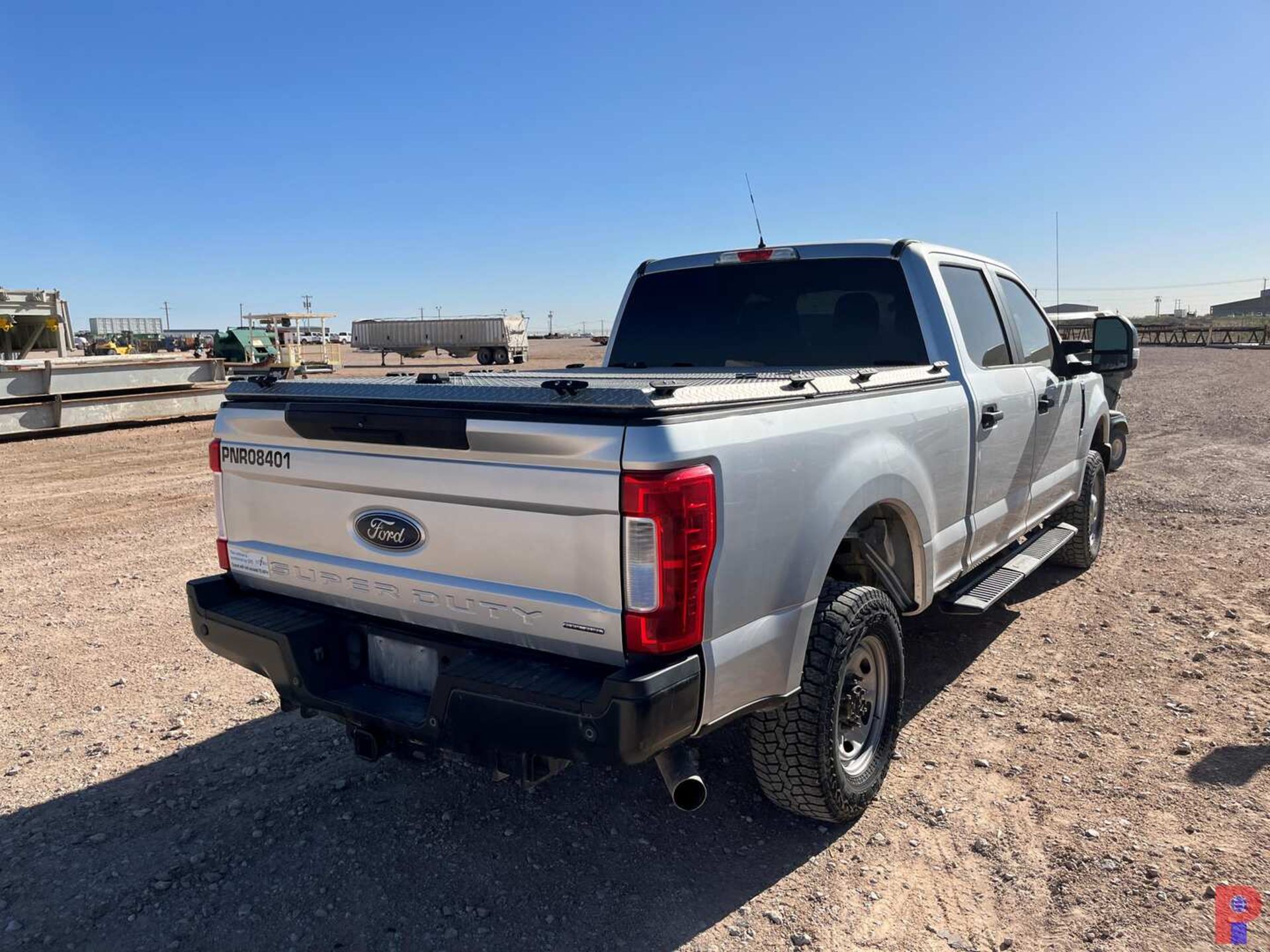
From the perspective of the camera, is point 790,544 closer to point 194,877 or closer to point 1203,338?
point 194,877

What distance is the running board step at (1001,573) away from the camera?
425cm

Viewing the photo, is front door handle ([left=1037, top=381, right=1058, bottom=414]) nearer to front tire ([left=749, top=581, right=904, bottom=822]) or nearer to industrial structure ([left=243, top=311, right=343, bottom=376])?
front tire ([left=749, top=581, right=904, bottom=822])

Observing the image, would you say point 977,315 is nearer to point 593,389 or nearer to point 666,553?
point 593,389

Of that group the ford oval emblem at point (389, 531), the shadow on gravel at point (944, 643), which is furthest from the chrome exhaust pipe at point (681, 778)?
the shadow on gravel at point (944, 643)

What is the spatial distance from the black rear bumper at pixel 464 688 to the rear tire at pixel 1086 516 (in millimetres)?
4659

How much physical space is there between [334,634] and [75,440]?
12890 millimetres

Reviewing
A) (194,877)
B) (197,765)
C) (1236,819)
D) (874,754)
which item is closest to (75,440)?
(197,765)

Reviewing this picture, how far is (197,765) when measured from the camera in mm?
3902

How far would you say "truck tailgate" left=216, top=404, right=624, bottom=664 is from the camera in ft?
8.20

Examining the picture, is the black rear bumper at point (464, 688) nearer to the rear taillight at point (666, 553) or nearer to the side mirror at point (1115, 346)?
the rear taillight at point (666, 553)

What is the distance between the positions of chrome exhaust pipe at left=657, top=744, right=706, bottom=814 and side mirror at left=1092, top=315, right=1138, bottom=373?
4.44m

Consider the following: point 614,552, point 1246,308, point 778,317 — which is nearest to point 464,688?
point 614,552

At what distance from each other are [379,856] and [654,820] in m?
1.03

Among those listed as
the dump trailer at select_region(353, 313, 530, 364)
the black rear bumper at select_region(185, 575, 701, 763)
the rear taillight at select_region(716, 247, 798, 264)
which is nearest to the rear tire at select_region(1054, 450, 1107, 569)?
the rear taillight at select_region(716, 247, 798, 264)
